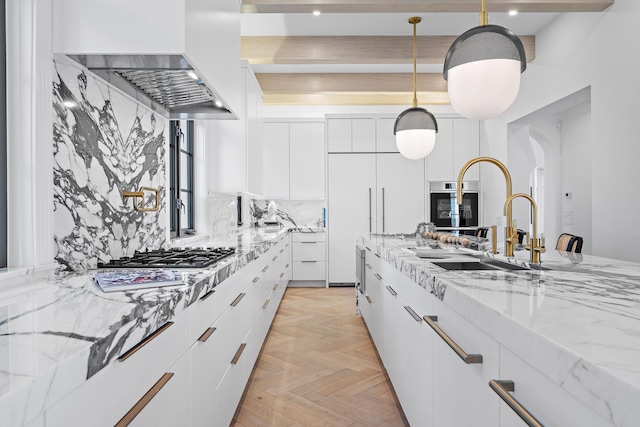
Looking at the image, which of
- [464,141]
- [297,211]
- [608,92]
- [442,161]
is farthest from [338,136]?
[608,92]

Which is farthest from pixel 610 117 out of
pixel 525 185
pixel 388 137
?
pixel 388 137

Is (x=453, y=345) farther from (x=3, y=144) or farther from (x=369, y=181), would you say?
(x=369, y=181)

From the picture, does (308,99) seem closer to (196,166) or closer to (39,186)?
(196,166)

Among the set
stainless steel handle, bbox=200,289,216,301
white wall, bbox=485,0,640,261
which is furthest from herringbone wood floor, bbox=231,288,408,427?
white wall, bbox=485,0,640,261

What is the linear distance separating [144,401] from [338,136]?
5267 millimetres

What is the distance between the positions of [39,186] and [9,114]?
262 mm

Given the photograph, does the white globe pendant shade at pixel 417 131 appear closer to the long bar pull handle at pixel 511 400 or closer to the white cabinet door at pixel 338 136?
the white cabinet door at pixel 338 136

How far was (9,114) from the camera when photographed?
141 centimetres

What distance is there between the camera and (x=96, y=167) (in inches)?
71.0

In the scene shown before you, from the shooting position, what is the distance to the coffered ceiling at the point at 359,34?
11.1 ft

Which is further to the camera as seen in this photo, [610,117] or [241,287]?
[610,117]

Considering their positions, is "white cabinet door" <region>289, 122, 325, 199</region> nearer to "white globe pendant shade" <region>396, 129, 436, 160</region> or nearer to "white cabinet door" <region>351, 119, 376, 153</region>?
"white cabinet door" <region>351, 119, 376, 153</region>

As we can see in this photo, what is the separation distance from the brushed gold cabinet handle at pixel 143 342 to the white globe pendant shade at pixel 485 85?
1.71 metres

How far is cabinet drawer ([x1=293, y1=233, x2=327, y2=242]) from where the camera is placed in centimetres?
599
